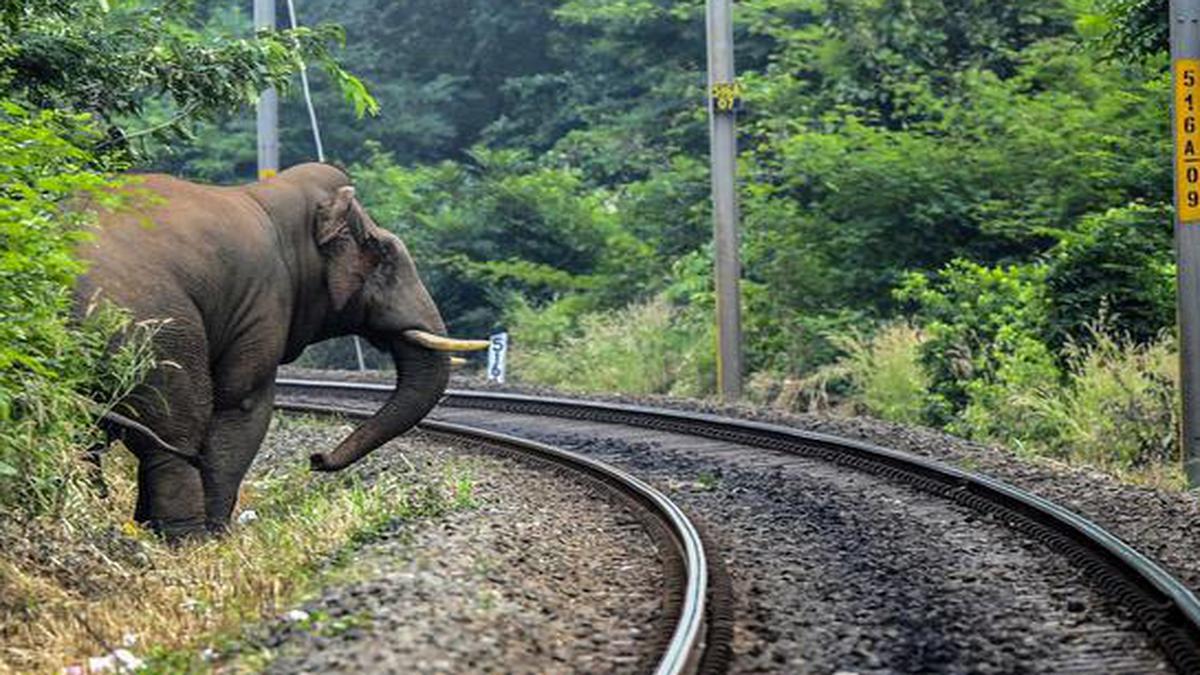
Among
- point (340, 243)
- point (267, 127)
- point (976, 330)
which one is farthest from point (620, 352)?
point (340, 243)

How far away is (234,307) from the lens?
1189 centimetres

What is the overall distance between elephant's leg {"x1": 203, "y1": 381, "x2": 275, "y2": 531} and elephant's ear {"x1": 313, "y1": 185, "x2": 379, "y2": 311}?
3.38 ft

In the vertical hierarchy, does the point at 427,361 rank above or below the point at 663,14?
below

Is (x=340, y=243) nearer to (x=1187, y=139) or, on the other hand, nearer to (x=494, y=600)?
(x=494, y=600)

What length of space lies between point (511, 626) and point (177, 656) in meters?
1.40

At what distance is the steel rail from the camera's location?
742 centimetres

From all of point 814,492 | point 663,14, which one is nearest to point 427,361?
point 814,492

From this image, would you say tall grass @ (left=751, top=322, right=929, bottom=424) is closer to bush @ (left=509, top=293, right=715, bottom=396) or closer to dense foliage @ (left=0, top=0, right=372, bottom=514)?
bush @ (left=509, top=293, right=715, bottom=396)

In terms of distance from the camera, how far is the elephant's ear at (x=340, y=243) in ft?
41.8

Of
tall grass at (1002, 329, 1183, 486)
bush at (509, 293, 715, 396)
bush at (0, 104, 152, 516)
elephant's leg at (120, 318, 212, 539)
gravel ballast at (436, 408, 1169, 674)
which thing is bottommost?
bush at (509, 293, 715, 396)

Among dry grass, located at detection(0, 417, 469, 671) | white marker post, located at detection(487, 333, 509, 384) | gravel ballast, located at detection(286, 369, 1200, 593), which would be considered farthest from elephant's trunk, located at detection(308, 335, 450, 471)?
white marker post, located at detection(487, 333, 509, 384)

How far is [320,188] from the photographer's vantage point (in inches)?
512

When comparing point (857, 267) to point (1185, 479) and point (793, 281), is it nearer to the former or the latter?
point (793, 281)

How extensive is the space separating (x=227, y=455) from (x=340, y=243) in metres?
1.74
